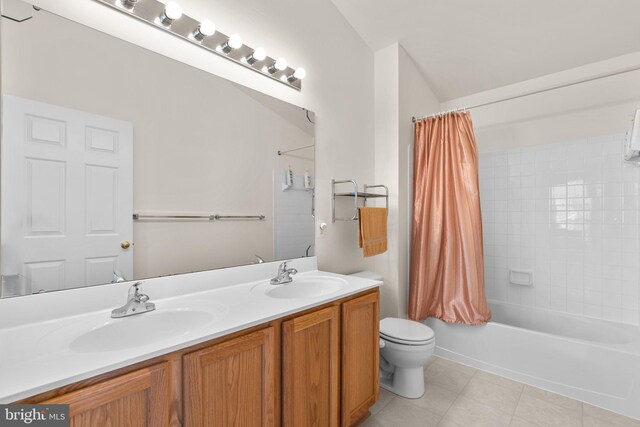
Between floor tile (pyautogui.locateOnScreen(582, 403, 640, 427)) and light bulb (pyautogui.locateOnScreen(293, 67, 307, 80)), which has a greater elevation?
light bulb (pyautogui.locateOnScreen(293, 67, 307, 80))

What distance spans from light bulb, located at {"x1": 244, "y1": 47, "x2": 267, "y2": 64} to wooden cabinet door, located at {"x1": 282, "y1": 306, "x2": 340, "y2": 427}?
140cm

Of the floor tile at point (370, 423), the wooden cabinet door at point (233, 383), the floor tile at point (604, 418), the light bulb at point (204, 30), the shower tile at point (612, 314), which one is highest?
Result: the light bulb at point (204, 30)

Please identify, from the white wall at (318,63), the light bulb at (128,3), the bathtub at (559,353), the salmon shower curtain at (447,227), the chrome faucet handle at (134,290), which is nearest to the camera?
the chrome faucet handle at (134,290)

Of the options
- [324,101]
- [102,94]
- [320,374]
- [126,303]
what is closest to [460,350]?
[320,374]

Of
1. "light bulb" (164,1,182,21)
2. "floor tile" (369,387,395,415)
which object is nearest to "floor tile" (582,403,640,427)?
"floor tile" (369,387,395,415)

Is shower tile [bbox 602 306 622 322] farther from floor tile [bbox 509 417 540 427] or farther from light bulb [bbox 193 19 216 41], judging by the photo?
light bulb [bbox 193 19 216 41]

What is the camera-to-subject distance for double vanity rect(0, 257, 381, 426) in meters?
0.74

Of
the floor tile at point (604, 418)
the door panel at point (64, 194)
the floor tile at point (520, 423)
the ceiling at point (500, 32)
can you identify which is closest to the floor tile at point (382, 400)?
the floor tile at point (520, 423)

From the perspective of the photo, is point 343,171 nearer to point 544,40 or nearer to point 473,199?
point 473,199

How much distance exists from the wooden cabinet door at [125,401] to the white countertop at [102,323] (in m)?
0.04

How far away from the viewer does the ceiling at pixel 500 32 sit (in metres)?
2.09

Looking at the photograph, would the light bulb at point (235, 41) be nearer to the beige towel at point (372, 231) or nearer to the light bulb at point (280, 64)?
the light bulb at point (280, 64)

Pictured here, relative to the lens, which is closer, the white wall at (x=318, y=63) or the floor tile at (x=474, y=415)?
the white wall at (x=318, y=63)

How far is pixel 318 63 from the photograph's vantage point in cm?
213
